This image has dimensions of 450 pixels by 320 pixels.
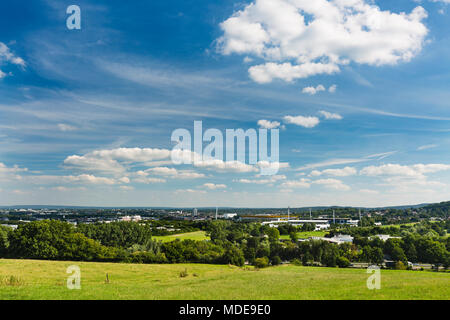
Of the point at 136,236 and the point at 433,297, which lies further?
the point at 136,236

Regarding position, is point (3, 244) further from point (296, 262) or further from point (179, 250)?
point (296, 262)

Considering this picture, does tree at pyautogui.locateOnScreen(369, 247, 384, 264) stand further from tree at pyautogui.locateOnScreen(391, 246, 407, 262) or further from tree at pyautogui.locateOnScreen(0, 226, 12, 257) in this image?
tree at pyautogui.locateOnScreen(0, 226, 12, 257)

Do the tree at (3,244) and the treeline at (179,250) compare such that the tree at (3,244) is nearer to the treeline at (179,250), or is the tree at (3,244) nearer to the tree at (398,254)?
the treeline at (179,250)

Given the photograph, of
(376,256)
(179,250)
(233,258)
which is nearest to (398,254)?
(376,256)

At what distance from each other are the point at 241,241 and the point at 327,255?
37356mm

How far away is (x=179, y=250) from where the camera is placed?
70.8 m

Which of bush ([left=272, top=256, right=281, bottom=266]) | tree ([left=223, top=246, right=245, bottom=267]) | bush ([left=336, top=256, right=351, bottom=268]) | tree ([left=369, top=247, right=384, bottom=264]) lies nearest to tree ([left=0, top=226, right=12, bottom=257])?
tree ([left=223, top=246, right=245, bottom=267])

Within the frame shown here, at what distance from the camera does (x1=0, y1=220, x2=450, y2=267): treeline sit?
219 feet

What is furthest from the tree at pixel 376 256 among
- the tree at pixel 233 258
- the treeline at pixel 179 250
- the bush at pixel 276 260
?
the tree at pixel 233 258

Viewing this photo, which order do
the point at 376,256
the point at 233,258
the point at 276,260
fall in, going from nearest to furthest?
the point at 233,258
the point at 376,256
the point at 276,260
